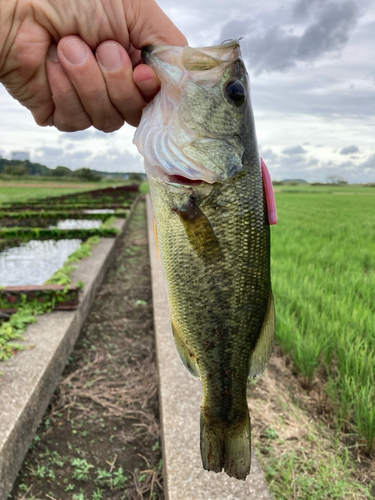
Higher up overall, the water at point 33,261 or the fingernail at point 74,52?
the fingernail at point 74,52

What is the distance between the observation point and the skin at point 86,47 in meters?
1.61

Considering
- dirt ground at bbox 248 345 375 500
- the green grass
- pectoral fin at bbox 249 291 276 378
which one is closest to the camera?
pectoral fin at bbox 249 291 276 378

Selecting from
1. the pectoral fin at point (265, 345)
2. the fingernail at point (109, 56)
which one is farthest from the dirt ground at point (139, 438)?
the fingernail at point (109, 56)

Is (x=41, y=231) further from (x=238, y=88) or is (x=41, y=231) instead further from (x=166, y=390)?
(x=238, y=88)

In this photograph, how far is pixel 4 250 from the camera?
8.68 metres

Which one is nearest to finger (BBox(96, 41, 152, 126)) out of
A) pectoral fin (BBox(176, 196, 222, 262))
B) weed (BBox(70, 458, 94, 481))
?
pectoral fin (BBox(176, 196, 222, 262))

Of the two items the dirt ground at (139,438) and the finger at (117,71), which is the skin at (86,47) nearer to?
the finger at (117,71)

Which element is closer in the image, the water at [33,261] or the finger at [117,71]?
the finger at [117,71]

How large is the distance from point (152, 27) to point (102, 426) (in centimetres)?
293

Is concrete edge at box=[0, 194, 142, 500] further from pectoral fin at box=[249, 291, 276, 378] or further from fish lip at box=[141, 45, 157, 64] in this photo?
fish lip at box=[141, 45, 157, 64]

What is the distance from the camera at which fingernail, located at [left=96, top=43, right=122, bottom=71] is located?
1.64 metres

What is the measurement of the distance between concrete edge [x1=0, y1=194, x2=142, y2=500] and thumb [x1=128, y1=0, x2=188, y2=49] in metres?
2.41

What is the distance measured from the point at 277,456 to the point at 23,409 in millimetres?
1755

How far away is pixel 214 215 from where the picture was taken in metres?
1.35
